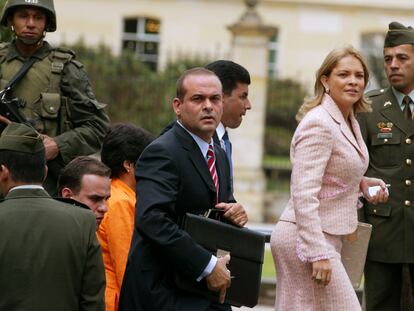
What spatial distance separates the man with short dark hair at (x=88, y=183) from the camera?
659cm

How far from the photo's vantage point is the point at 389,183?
26.9ft

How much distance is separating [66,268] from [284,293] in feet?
5.70

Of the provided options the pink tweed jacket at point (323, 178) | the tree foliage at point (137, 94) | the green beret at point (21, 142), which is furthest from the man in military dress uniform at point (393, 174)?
the tree foliage at point (137, 94)

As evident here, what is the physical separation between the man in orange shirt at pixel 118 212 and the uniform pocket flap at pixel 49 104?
24.8 inches

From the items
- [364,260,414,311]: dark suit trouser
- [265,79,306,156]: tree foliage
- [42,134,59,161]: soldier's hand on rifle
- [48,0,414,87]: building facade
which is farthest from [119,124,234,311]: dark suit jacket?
[48,0,414,87]: building facade

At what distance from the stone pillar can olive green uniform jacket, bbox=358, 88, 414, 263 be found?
47.2 ft

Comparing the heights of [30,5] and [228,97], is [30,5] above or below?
above

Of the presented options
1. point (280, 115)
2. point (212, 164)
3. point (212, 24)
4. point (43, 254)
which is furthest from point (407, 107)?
point (212, 24)

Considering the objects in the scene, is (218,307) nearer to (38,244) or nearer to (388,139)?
(38,244)

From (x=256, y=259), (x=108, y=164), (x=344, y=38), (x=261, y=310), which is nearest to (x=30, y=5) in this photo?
(x=108, y=164)

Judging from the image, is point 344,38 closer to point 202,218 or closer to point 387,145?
point 387,145

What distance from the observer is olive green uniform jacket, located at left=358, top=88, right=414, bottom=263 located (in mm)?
8133

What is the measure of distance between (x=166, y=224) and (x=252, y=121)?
1686cm

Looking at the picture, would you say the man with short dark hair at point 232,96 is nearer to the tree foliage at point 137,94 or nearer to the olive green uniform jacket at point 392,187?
the olive green uniform jacket at point 392,187
